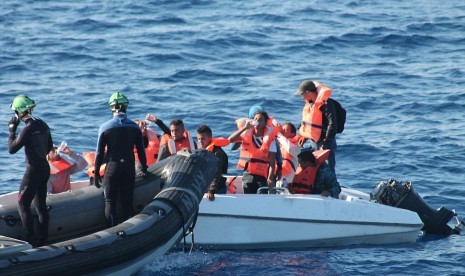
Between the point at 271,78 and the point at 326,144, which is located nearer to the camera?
the point at 326,144

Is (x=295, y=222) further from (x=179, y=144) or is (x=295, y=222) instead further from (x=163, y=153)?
(x=163, y=153)

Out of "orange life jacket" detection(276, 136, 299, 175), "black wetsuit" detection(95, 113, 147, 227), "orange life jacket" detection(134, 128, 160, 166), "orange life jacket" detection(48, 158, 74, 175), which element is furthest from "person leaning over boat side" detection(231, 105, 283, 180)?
"orange life jacket" detection(48, 158, 74, 175)

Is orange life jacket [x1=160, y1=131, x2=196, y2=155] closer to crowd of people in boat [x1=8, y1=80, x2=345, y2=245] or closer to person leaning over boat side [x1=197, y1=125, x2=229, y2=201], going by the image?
crowd of people in boat [x1=8, y1=80, x2=345, y2=245]

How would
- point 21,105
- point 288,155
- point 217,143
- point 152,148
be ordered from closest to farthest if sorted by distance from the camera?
point 21,105 → point 217,143 → point 152,148 → point 288,155

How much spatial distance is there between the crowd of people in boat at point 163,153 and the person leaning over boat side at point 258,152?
1 centimetres

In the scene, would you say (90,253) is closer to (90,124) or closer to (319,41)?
(90,124)

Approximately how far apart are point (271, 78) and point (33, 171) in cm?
1054

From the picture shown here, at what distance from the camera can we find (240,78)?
69.0ft

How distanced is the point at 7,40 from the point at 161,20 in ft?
13.1

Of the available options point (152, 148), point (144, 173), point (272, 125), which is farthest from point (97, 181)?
point (272, 125)

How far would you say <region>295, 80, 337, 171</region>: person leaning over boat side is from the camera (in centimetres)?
1328

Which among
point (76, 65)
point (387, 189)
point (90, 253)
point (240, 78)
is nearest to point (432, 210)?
point (387, 189)

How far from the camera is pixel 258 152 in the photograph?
12.7 meters

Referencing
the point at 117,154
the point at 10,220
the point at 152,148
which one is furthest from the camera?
the point at 152,148
